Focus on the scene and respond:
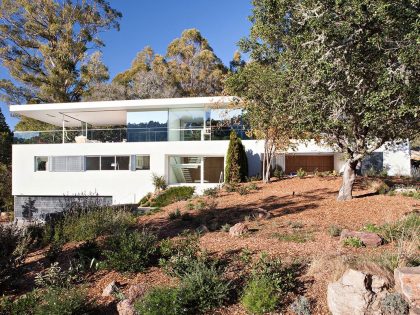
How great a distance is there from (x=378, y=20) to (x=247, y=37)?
17.3ft

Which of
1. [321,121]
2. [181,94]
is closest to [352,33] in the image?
[321,121]

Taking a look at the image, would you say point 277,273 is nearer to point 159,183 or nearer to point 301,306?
point 301,306

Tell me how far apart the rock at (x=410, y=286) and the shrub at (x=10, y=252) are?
6.13 meters

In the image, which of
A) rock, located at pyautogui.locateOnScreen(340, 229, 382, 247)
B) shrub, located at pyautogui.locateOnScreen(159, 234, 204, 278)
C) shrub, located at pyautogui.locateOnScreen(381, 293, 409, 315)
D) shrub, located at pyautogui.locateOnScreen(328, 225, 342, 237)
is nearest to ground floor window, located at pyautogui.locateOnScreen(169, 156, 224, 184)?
shrub, located at pyautogui.locateOnScreen(328, 225, 342, 237)

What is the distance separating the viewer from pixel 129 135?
22.8m

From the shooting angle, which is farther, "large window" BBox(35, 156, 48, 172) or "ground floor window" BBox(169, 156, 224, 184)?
"large window" BBox(35, 156, 48, 172)

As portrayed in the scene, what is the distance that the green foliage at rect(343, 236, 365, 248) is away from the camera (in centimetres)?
716

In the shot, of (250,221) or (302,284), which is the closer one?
(302,284)

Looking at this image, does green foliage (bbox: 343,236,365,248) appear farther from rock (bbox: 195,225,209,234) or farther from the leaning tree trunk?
the leaning tree trunk

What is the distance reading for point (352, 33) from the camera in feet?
23.8

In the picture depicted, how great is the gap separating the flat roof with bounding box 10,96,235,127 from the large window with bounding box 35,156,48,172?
3.25 metres

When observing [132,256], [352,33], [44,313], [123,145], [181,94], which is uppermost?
[181,94]

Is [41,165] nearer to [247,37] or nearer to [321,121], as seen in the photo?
[247,37]

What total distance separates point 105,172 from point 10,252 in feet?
51.0
